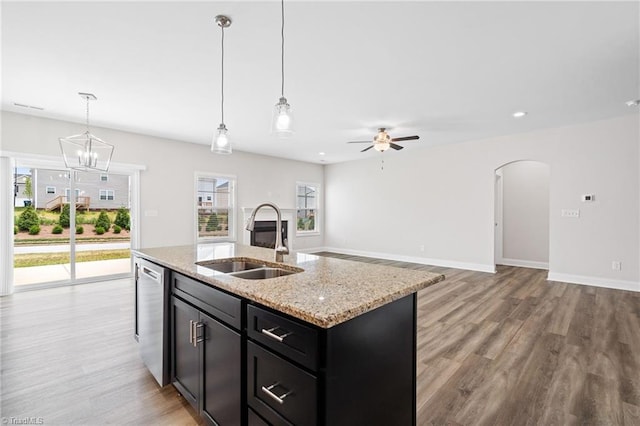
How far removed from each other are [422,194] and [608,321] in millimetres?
4029

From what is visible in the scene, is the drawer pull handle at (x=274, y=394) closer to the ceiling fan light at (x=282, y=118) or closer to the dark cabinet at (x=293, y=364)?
the dark cabinet at (x=293, y=364)

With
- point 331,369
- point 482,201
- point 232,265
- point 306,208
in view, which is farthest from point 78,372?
point 306,208

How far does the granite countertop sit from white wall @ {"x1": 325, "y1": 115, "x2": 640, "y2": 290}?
503cm

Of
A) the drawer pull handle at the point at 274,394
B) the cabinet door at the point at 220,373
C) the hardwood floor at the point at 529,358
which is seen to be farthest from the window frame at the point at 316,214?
the drawer pull handle at the point at 274,394

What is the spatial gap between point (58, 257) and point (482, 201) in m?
7.71

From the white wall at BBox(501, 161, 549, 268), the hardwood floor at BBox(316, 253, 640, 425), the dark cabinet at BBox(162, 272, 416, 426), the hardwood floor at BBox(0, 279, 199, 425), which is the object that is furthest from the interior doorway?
the hardwood floor at BBox(0, 279, 199, 425)

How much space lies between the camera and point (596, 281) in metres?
4.78

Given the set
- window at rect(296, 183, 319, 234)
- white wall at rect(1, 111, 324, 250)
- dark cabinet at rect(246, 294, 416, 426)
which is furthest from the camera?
window at rect(296, 183, 319, 234)

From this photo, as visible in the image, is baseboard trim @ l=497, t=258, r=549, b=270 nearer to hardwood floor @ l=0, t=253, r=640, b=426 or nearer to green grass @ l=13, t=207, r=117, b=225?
hardwood floor @ l=0, t=253, r=640, b=426

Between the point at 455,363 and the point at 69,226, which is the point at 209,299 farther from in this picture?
the point at 69,226

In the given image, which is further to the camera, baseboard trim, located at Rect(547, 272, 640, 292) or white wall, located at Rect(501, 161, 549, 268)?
white wall, located at Rect(501, 161, 549, 268)

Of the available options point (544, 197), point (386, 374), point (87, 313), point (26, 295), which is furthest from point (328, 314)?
point (544, 197)

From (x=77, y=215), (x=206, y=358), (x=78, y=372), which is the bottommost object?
(x=78, y=372)

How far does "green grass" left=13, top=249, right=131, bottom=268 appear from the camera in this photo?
4.60 metres
